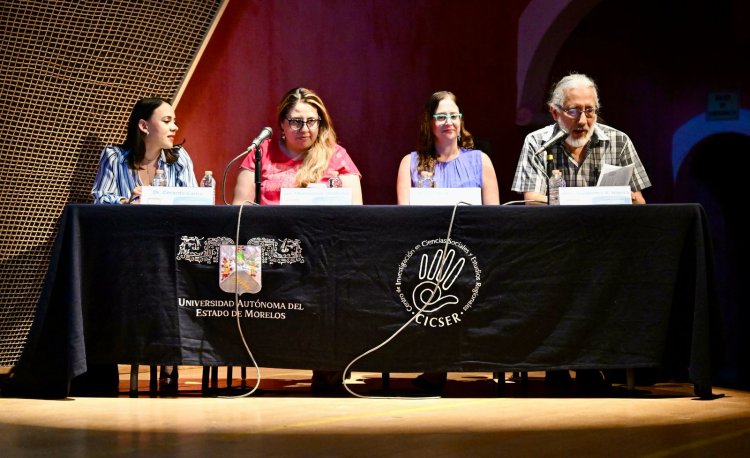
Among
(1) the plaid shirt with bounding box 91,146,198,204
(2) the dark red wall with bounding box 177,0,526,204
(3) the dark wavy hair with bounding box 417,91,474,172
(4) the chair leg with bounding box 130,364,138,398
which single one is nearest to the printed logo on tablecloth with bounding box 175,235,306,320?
(4) the chair leg with bounding box 130,364,138,398

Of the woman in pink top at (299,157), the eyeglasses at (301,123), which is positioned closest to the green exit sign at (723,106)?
the woman in pink top at (299,157)

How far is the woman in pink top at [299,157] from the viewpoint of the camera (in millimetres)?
4199

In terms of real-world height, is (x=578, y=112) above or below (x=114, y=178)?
above

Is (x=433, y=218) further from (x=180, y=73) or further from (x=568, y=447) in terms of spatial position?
(x=180, y=73)

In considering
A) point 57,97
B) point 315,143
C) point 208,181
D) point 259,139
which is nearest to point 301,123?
point 315,143

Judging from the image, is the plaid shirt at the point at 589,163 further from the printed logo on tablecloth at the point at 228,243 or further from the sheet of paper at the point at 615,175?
the printed logo on tablecloth at the point at 228,243

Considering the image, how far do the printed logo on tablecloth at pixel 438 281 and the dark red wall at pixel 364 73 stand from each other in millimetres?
2205

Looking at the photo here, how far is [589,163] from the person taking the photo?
4.06 metres

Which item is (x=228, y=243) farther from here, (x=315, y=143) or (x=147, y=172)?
(x=147, y=172)

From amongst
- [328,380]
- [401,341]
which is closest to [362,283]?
[401,341]

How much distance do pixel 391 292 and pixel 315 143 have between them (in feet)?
3.61

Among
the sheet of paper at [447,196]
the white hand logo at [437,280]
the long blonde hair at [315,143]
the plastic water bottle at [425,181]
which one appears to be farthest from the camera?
the long blonde hair at [315,143]

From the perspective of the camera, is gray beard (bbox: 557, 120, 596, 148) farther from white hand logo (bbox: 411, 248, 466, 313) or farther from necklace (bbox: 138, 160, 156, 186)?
necklace (bbox: 138, 160, 156, 186)

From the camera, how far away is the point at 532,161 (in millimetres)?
4113
